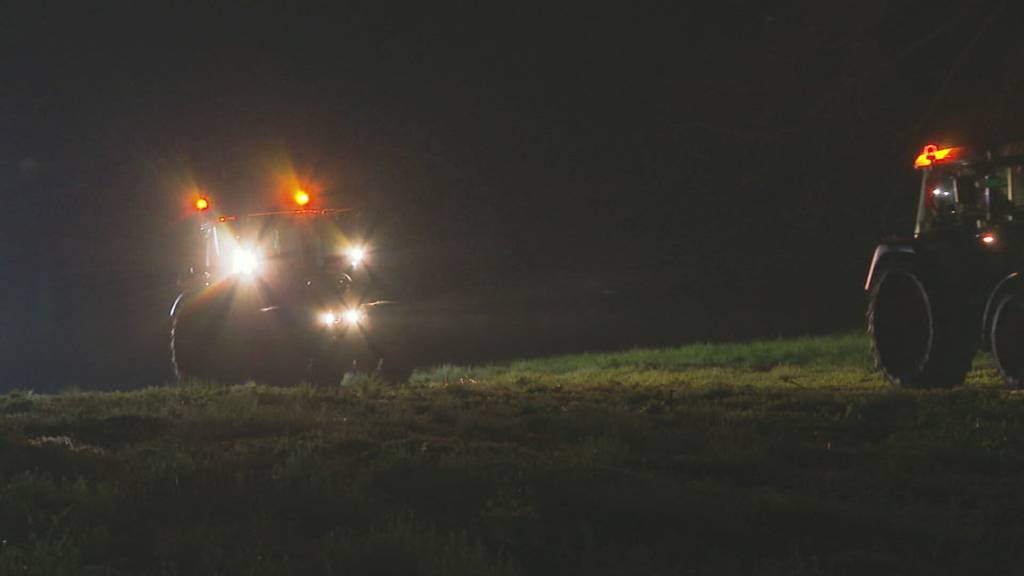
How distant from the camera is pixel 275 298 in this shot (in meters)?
18.1

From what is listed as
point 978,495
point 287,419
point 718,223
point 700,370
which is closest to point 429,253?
point 718,223

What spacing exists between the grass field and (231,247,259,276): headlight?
208 inches

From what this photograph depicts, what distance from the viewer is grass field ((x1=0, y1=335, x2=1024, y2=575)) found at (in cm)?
641

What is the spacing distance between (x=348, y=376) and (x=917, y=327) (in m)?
9.20

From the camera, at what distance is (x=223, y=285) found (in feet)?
59.8

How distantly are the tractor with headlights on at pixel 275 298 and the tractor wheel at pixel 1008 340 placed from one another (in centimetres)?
944

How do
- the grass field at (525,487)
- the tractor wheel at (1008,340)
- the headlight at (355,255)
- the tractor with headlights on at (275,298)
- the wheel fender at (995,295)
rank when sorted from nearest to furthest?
the grass field at (525,487)
the wheel fender at (995,295)
the tractor wheel at (1008,340)
the tractor with headlights on at (275,298)
the headlight at (355,255)

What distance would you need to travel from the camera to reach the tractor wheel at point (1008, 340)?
1294 centimetres

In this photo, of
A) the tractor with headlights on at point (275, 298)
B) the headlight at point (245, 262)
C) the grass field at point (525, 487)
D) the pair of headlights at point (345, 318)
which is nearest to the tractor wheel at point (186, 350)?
the tractor with headlights on at point (275, 298)

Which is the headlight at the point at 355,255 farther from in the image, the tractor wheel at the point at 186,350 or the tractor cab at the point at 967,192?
the tractor cab at the point at 967,192

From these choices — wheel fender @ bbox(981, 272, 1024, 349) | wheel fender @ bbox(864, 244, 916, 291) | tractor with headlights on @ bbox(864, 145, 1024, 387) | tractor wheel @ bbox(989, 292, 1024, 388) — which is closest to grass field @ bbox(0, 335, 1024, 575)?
tractor wheel @ bbox(989, 292, 1024, 388)

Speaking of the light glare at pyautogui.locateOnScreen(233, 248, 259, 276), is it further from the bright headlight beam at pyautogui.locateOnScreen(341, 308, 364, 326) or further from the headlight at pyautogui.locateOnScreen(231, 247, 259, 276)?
the bright headlight beam at pyautogui.locateOnScreen(341, 308, 364, 326)

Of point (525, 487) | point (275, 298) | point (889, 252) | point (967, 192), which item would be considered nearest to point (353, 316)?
point (275, 298)

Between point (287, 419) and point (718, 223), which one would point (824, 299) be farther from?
point (287, 419)
